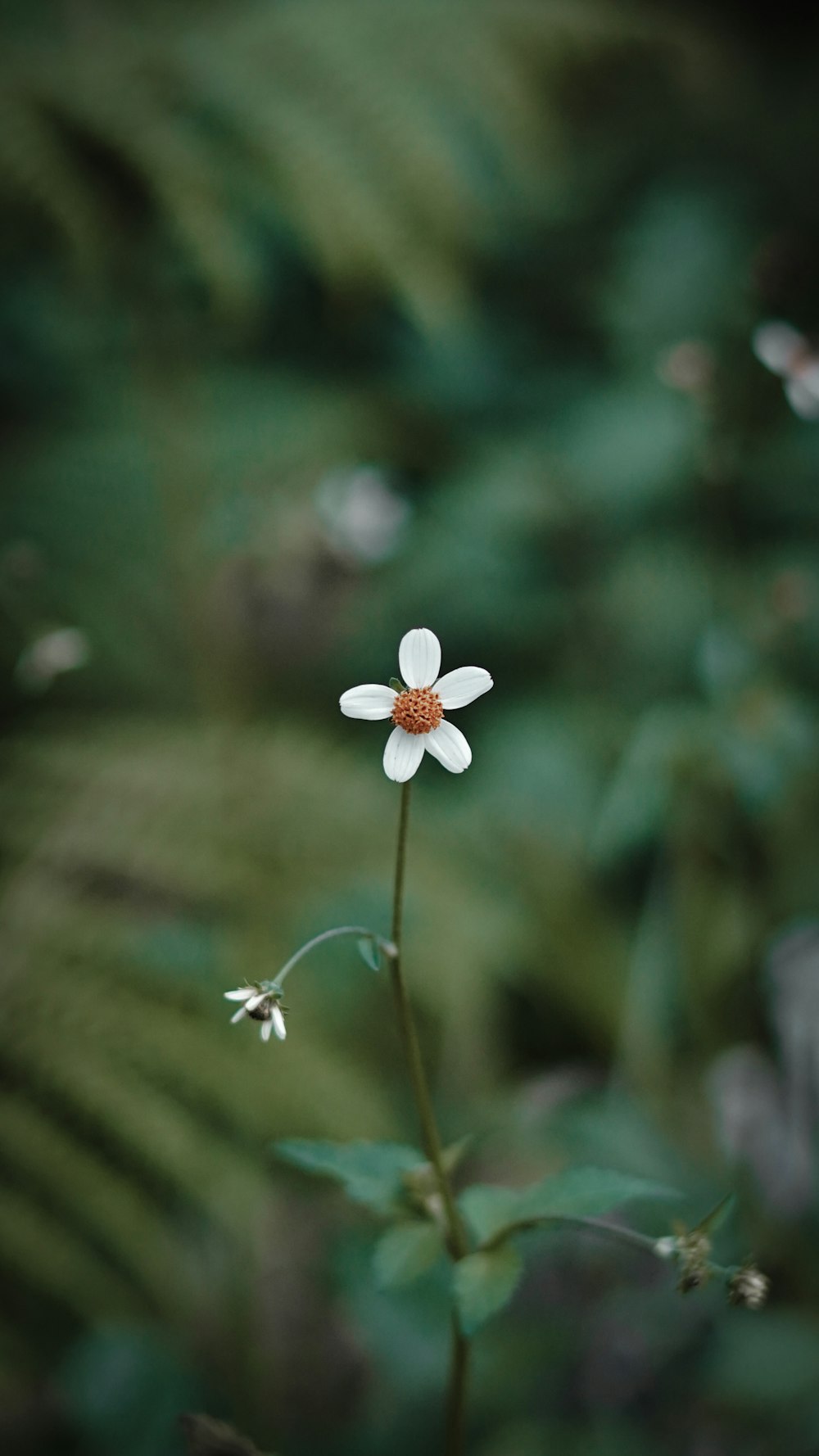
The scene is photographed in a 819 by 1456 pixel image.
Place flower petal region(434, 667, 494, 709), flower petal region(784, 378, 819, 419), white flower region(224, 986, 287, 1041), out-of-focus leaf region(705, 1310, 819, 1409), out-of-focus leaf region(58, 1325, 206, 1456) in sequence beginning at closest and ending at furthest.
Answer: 1. white flower region(224, 986, 287, 1041)
2. flower petal region(434, 667, 494, 709)
3. out-of-focus leaf region(705, 1310, 819, 1409)
4. out-of-focus leaf region(58, 1325, 206, 1456)
5. flower petal region(784, 378, 819, 419)

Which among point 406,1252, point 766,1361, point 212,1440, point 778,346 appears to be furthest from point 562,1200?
point 778,346

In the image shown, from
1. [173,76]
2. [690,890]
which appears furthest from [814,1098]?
[173,76]

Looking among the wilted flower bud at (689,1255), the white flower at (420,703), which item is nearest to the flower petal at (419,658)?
the white flower at (420,703)

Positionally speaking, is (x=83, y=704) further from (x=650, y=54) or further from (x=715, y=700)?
(x=650, y=54)

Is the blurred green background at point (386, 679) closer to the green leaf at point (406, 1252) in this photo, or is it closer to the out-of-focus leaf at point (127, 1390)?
the out-of-focus leaf at point (127, 1390)

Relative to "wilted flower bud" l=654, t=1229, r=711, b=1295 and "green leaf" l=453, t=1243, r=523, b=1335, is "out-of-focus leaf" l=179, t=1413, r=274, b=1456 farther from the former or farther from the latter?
"wilted flower bud" l=654, t=1229, r=711, b=1295

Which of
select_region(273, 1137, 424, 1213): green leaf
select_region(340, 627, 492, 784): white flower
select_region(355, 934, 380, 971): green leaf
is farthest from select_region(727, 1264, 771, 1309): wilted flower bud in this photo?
select_region(340, 627, 492, 784): white flower

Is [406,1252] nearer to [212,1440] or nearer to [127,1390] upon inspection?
[212,1440]
